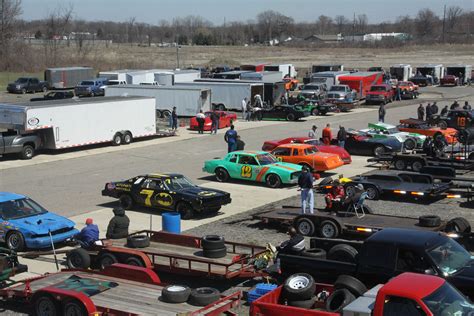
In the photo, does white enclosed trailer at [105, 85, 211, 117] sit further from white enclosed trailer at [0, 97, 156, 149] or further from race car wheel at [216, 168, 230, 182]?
race car wheel at [216, 168, 230, 182]

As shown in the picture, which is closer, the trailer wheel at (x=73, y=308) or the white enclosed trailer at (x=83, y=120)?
the trailer wheel at (x=73, y=308)

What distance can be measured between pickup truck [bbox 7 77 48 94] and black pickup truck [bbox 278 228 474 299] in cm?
5586

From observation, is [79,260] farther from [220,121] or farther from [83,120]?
[220,121]

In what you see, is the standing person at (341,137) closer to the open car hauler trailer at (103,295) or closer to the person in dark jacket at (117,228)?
the person in dark jacket at (117,228)

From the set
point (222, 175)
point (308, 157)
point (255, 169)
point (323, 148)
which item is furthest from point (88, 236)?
point (323, 148)

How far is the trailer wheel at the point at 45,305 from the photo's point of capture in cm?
1159

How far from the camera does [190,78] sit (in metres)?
58.6

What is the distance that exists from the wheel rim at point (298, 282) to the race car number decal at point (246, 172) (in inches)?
495

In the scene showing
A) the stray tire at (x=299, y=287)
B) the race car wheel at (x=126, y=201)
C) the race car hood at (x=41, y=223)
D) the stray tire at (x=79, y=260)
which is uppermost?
the stray tire at (x=299, y=287)

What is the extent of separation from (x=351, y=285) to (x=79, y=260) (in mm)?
5874

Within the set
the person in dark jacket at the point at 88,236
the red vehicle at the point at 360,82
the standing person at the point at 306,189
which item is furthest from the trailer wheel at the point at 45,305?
the red vehicle at the point at 360,82

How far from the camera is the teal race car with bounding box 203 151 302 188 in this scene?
23.8 m

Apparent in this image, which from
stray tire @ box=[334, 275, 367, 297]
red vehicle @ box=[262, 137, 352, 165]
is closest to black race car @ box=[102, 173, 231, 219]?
red vehicle @ box=[262, 137, 352, 165]

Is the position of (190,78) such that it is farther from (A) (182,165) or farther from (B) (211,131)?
(A) (182,165)
